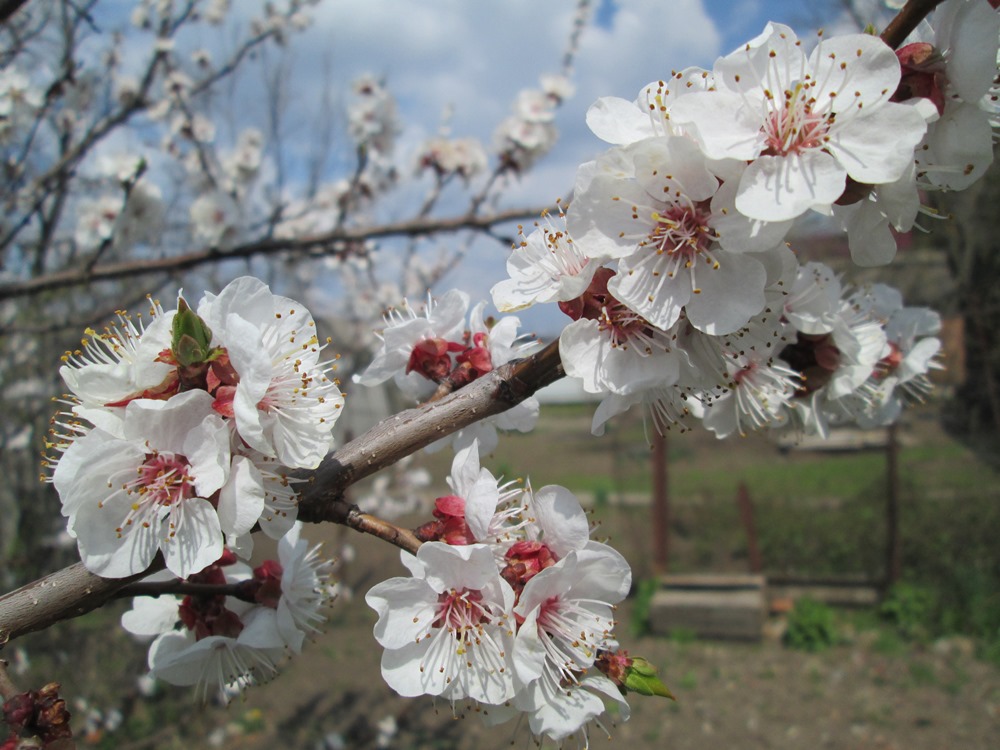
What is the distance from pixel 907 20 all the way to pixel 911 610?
603 cm

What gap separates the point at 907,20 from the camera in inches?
33.6

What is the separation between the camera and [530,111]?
4355 mm

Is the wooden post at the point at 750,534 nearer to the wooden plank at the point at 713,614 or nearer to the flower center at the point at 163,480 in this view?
the wooden plank at the point at 713,614

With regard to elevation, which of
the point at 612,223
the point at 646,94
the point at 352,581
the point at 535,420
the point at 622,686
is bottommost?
the point at 352,581

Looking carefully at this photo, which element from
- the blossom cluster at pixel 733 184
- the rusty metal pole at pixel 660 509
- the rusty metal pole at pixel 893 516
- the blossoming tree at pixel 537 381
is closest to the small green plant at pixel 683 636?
the rusty metal pole at pixel 660 509

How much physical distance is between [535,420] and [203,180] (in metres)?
4.50

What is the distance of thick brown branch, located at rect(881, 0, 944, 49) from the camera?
2.71ft

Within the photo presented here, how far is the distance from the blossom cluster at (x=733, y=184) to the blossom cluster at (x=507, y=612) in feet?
0.71

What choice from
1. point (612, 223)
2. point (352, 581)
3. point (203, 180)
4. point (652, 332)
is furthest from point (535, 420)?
point (352, 581)

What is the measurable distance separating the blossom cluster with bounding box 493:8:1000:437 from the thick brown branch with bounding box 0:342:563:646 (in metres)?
0.11

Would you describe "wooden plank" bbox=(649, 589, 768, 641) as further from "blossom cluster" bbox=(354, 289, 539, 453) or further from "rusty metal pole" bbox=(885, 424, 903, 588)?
"blossom cluster" bbox=(354, 289, 539, 453)

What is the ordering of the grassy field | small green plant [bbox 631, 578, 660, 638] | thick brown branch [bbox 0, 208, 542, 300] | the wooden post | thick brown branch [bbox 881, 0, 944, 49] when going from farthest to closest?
the wooden post, small green plant [bbox 631, 578, 660, 638], the grassy field, thick brown branch [bbox 0, 208, 542, 300], thick brown branch [bbox 881, 0, 944, 49]

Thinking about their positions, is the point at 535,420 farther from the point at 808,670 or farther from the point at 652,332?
the point at 808,670

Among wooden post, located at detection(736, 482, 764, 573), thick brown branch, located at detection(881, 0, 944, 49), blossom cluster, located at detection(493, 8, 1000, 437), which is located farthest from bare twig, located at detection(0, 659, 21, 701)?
wooden post, located at detection(736, 482, 764, 573)
